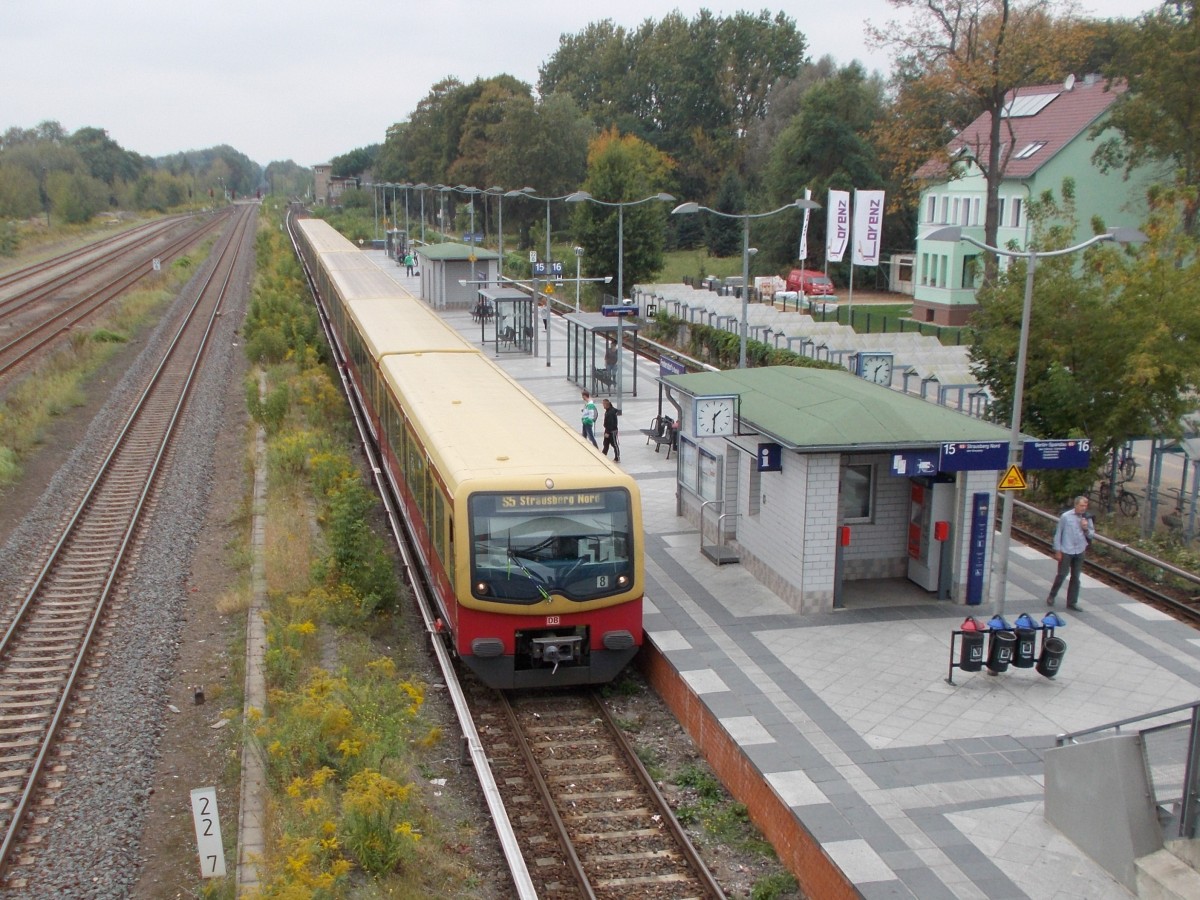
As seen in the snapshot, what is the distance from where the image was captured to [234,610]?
47.0ft

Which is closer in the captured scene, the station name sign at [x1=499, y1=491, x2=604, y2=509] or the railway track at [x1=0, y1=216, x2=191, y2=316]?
the station name sign at [x1=499, y1=491, x2=604, y2=509]

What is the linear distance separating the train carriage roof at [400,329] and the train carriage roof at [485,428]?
2115 millimetres

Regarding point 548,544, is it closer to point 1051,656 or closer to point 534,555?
point 534,555

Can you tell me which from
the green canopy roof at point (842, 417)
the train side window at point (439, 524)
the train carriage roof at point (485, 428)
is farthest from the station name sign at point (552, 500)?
the green canopy roof at point (842, 417)

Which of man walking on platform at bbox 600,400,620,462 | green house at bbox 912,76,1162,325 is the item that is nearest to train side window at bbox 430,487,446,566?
man walking on platform at bbox 600,400,620,462

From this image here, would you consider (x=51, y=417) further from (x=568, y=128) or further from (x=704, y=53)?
(x=704, y=53)

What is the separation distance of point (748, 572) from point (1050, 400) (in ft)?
20.4

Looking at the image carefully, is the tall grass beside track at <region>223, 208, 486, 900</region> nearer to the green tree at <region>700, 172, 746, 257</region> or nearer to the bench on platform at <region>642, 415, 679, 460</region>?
the bench on platform at <region>642, 415, 679, 460</region>

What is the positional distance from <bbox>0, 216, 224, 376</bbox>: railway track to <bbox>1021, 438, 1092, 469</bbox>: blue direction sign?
1048 inches

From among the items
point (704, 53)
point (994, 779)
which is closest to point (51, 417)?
point (994, 779)

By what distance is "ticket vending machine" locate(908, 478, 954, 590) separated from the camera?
14180mm

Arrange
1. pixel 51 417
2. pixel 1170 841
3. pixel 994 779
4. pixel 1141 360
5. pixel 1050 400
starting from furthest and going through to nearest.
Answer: pixel 51 417 → pixel 1050 400 → pixel 1141 360 → pixel 994 779 → pixel 1170 841

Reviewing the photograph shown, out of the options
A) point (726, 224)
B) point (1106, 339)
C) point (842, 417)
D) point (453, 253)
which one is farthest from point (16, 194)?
point (842, 417)

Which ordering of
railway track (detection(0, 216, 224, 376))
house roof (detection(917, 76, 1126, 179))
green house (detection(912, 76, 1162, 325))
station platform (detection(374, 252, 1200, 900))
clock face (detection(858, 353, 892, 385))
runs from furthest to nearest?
house roof (detection(917, 76, 1126, 179))
green house (detection(912, 76, 1162, 325))
railway track (detection(0, 216, 224, 376))
clock face (detection(858, 353, 892, 385))
station platform (detection(374, 252, 1200, 900))
